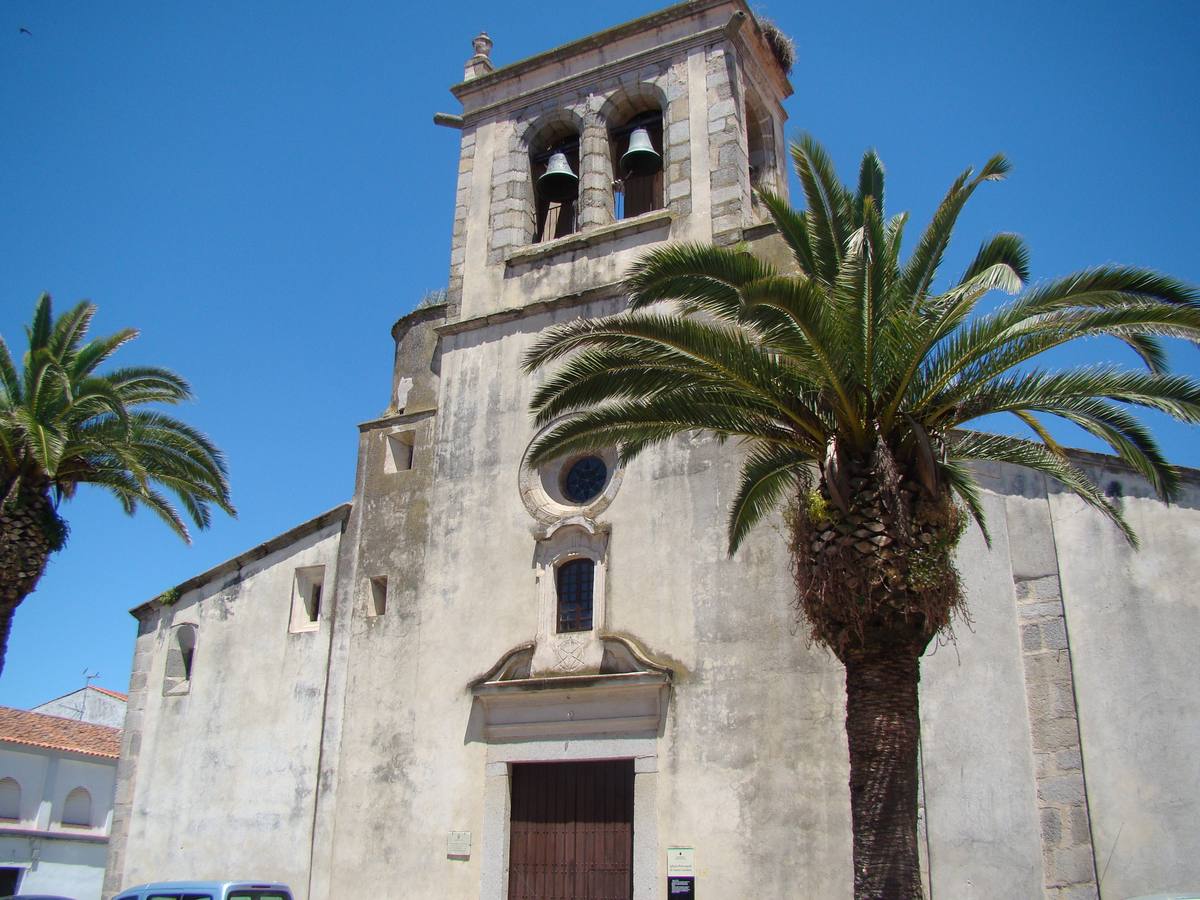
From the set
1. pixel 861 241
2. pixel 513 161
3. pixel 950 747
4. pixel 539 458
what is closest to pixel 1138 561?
pixel 950 747

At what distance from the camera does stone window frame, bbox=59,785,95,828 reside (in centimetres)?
3068

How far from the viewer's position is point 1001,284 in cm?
1058

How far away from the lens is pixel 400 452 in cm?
1806

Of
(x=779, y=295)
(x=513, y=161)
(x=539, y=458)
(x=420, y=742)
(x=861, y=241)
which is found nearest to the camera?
(x=779, y=295)

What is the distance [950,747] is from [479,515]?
7137 mm

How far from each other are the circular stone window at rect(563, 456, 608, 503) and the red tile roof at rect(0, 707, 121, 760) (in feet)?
60.0

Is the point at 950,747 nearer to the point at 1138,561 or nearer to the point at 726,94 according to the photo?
the point at 1138,561

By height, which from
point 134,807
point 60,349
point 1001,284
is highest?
point 60,349

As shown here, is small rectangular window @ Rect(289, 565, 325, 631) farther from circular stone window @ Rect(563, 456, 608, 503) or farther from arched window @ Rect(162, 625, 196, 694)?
circular stone window @ Rect(563, 456, 608, 503)

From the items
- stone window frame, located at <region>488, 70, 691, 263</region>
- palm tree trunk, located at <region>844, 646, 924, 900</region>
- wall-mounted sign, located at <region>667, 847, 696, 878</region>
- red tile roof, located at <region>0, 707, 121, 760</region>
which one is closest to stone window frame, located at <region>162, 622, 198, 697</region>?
stone window frame, located at <region>488, 70, 691, 263</region>

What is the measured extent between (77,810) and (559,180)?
22.9m

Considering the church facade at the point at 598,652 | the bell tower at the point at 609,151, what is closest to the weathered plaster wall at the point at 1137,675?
the church facade at the point at 598,652

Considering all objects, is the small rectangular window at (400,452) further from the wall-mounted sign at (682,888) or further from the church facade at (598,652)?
the wall-mounted sign at (682,888)

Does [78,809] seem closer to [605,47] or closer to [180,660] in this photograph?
[180,660]
